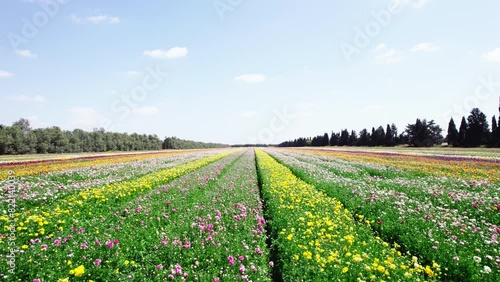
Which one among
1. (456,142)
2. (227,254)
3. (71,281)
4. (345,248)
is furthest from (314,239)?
(456,142)

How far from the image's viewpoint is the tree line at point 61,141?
5897 cm

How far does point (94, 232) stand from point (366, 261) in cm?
633

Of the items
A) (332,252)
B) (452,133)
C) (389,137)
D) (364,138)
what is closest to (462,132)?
(452,133)

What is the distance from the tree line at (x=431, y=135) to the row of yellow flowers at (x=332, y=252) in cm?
7882

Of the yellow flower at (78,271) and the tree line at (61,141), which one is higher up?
the tree line at (61,141)

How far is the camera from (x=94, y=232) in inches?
259

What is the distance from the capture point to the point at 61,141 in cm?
6844

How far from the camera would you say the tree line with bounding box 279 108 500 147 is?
2694 inches

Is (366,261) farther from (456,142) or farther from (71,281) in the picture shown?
(456,142)

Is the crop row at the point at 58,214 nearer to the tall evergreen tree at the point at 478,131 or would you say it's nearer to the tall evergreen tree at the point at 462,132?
the tall evergreen tree at the point at 478,131

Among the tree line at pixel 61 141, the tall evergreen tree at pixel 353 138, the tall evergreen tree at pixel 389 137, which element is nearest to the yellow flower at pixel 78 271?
the tree line at pixel 61 141

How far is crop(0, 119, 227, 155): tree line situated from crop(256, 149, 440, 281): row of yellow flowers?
7255 cm

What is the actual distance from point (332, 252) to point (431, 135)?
10002 centimetres

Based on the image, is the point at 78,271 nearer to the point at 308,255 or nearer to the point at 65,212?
the point at 308,255
